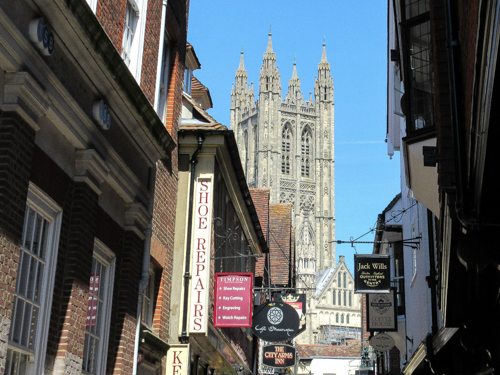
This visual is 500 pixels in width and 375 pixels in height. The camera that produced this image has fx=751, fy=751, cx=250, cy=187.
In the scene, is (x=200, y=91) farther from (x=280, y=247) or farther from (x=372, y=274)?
(x=280, y=247)

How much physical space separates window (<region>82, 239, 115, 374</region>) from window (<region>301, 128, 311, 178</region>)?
10063 cm

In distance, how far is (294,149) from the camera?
109562mm

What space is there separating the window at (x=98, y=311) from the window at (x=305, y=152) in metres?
101

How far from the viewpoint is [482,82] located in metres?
4.73

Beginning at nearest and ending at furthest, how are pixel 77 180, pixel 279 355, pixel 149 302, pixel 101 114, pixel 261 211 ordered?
1. pixel 77 180
2. pixel 101 114
3. pixel 149 302
4. pixel 279 355
5. pixel 261 211

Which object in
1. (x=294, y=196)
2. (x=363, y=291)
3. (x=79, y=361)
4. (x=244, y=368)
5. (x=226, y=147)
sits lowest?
(x=79, y=361)

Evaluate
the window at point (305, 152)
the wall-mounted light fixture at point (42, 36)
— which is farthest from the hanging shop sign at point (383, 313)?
the window at point (305, 152)

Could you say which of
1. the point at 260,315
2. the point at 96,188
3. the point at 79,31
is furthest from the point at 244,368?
the point at 79,31

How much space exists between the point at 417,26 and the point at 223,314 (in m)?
5.97

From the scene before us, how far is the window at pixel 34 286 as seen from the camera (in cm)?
665

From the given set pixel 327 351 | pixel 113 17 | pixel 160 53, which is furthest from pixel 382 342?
pixel 327 351

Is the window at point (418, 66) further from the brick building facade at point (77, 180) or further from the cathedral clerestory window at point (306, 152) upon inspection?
the cathedral clerestory window at point (306, 152)

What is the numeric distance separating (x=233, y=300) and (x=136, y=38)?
17.9 feet

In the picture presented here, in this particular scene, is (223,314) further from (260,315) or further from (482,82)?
(482,82)
